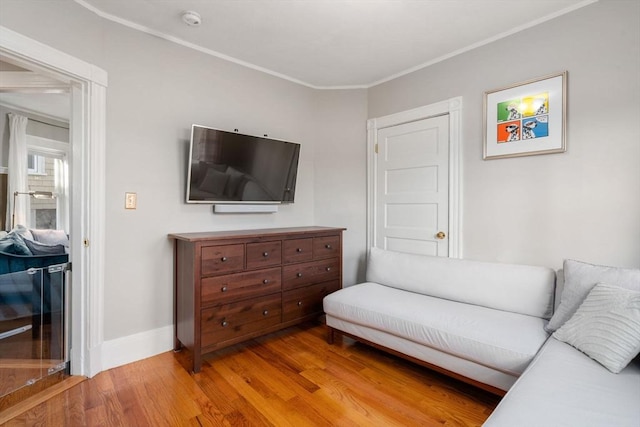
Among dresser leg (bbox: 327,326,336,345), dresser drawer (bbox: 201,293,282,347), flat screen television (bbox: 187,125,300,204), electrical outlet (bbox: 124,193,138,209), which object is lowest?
dresser leg (bbox: 327,326,336,345)

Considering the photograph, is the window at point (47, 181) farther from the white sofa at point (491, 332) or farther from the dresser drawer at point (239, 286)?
the white sofa at point (491, 332)

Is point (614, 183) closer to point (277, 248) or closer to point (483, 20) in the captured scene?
point (483, 20)

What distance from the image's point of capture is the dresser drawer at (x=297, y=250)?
2643 millimetres

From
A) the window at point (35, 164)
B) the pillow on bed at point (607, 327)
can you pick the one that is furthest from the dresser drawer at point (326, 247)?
the window at point (35, 164)

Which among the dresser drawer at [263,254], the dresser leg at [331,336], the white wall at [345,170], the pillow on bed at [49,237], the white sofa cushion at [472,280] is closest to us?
the white sofa cushion at [472,280]

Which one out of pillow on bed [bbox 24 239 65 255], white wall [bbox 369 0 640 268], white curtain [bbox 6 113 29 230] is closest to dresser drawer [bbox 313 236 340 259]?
white wall [bbox 369 0 640 268]

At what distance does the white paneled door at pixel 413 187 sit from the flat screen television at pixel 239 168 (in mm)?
920

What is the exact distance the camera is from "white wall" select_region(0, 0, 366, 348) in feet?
6.64

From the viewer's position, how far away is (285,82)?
3.21 m

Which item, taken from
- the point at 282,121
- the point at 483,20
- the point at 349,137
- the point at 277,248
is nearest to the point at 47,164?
the point at 282,121

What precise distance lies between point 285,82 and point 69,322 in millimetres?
2726

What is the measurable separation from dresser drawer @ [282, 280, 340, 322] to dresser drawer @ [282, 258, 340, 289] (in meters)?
0.05

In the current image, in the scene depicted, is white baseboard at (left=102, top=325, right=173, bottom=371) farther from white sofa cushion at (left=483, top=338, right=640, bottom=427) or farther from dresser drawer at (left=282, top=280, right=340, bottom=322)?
white sofa cushion at (left=483, top=338, right=640, bottom=427)

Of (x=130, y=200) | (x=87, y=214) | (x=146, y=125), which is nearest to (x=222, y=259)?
(x=130, y=200)
